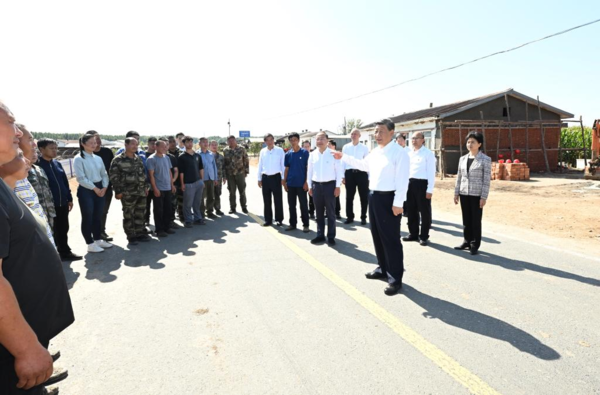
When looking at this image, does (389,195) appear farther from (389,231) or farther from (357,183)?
(357,183)

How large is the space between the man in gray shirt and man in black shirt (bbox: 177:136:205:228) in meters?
0.69

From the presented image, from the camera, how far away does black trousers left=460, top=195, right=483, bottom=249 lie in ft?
18.2

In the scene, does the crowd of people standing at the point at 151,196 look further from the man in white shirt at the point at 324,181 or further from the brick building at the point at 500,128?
the brick building at the point at 500,128

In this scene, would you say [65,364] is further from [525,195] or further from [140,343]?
[525,195]

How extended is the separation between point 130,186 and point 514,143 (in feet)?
74.0

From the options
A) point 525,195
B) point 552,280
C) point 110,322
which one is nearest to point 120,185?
point 110,322

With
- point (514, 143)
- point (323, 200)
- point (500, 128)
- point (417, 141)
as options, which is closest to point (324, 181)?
point (323, 200)

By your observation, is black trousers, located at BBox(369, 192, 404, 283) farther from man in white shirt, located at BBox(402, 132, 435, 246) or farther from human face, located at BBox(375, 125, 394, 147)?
man in white shirt, located at BBox(402, 132, 435, 246)

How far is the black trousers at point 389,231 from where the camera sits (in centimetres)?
420

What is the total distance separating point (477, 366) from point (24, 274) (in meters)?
2.93

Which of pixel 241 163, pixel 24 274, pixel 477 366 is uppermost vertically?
pixel 241 163

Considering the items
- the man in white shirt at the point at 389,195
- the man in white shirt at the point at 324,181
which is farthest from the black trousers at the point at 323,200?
the man in white shirt at the point at 389,195

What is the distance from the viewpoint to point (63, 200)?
578 centimetres

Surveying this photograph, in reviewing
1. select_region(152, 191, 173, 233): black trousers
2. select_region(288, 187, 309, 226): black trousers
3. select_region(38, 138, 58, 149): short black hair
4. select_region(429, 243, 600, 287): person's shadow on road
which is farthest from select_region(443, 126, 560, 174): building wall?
select_region(38, 138, 58, 149): short black hair
